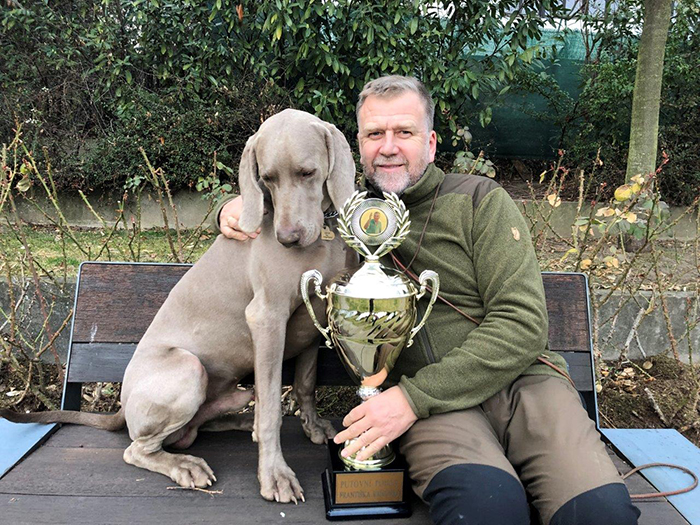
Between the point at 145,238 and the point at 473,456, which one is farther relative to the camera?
the point at 145,238

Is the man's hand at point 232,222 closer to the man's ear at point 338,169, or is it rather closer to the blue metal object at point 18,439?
the man's ear at point 338,169

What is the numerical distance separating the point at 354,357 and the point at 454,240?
587mm

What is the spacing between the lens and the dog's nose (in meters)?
1.88

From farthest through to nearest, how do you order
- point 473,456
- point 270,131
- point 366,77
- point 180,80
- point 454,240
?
point 180,80
point 366,77
point 454,240
point 270,131
point 473,456

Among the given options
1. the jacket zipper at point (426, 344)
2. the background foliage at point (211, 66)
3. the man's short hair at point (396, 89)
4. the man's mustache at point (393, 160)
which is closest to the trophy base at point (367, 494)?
the jacket zipper at point (426, 344)

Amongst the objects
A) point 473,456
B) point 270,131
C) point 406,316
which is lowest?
point 473,456

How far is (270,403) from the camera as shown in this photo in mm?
1992

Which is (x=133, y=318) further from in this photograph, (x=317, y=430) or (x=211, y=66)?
(x=211, y=66)

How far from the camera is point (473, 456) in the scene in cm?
183

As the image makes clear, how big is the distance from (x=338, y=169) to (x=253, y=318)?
1.95ft

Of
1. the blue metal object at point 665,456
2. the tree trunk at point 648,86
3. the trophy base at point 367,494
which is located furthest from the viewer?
the tree trunk at point 648,86

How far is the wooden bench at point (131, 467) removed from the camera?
1.88 meters

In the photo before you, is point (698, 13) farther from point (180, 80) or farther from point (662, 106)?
point (180, 80)

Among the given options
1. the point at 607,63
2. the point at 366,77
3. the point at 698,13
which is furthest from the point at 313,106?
the point at 698,13
